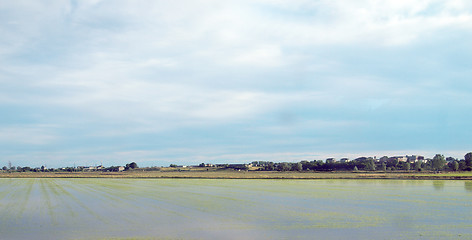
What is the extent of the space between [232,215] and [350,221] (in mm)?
7694

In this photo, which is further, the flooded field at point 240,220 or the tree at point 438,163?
the tree at point 438,163

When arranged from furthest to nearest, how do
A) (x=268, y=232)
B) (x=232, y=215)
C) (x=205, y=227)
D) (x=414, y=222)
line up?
1. (x=232, y=215)
2. (x=414, y=222)
3. (x=205, y=227)
4. (x=268, y=232)

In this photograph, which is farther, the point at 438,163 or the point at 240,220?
the point at 438,163

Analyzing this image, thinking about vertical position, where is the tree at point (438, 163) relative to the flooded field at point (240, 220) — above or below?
above

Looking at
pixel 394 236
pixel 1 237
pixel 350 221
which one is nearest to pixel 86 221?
pixel 1 237

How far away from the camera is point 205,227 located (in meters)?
21.3

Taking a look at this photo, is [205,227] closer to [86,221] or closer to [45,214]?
[86,221]

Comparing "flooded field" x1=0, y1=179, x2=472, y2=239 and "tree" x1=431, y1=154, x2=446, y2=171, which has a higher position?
"tree" x1=431, y1=154, x2=446, y2=171

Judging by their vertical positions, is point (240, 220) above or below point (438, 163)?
below

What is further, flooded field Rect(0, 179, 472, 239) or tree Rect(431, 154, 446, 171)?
tree Rect(431, 154, 446, 171)

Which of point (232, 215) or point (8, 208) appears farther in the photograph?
point (8, 208)

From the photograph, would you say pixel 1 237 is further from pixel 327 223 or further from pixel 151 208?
pixel 327 223

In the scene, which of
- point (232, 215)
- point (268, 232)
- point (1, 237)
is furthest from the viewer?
point (232, 215)

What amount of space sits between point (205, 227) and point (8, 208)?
18.9m
